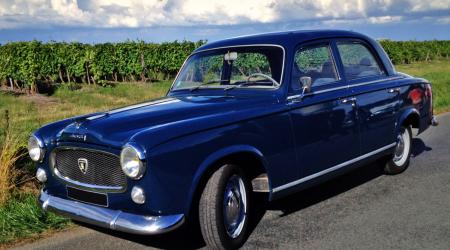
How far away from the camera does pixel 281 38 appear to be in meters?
5.23

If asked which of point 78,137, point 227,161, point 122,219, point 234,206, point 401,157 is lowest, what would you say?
point 401,157

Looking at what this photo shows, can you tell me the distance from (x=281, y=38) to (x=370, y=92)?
1.25 metres

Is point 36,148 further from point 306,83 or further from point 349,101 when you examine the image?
point 349,101

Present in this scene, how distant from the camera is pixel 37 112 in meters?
16.2

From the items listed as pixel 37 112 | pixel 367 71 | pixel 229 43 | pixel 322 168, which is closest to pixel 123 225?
pixel 322 168

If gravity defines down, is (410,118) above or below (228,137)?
below

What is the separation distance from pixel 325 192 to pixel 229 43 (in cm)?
197

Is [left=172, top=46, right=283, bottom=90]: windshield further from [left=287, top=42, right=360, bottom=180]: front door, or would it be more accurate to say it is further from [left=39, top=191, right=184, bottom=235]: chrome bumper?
[left=39, top=191, right=184, bottom=235]: chrome bumper

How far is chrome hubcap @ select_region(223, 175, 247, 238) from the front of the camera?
4285mm

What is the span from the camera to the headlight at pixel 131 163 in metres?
3.69

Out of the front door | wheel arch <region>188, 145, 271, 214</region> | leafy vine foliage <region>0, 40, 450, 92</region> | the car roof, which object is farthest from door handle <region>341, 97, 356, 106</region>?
leafy vine foliage <region>0, 40, 450, 92</region>

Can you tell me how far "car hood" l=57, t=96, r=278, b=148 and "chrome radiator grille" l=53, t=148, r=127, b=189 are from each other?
11 cm

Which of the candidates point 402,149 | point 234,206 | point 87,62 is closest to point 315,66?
point 234,206

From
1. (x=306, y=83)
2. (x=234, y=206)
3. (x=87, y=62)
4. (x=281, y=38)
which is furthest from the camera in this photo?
(x=87, y=62)
